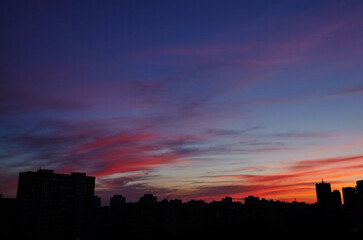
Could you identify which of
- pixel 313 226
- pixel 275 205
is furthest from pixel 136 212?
pixel 275 205

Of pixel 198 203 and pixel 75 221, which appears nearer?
pixel 75 221

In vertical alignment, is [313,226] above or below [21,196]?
below

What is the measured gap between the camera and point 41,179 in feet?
388

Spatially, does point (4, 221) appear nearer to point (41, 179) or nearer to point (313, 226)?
point (41, 179)

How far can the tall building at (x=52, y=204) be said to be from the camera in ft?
364

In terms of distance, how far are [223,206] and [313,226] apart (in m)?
70.9

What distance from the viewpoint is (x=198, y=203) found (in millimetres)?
157625

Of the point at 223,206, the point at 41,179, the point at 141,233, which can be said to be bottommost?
the point at 141,233

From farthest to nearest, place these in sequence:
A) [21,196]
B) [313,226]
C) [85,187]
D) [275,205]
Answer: [275,205] → [85,187] → [21,196] → [313,226]

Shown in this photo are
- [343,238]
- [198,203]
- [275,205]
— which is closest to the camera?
[343,238]

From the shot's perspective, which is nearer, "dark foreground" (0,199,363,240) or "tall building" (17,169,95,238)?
"dark foreground" (0,199,363,240)

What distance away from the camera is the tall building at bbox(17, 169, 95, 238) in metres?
111

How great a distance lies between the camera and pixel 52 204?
118312 mm

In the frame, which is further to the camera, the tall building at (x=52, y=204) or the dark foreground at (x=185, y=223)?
the tall building at (x=52, y=204)
